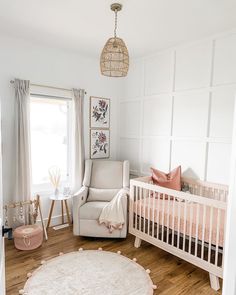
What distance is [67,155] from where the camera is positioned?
3631mm

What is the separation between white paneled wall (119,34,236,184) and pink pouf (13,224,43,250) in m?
1.76

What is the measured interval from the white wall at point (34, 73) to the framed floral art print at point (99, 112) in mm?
88

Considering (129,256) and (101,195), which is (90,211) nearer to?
(101,195)

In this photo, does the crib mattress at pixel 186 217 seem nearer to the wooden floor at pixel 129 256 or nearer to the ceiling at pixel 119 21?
the wooden floor at pixel 129 256

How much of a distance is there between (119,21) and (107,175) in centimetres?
208

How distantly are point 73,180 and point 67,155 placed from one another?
41 centimetres

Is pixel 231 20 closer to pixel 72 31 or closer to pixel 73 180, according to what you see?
pixel 72 31

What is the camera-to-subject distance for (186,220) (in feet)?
7.73

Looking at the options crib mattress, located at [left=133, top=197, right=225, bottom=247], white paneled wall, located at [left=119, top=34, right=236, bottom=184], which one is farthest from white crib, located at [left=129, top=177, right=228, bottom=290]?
white paneled wall, located at [left=119, top=34, right=236, bottom=184]

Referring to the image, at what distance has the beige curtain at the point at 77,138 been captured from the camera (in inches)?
137

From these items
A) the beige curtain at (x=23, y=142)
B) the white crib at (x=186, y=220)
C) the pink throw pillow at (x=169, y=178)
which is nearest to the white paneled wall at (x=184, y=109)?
the pink throw pillow at (x=169, y=178)

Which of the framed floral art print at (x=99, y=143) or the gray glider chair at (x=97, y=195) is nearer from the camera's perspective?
the gray glider chair at (x=97, y=195)

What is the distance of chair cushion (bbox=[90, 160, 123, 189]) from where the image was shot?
3.49 meters

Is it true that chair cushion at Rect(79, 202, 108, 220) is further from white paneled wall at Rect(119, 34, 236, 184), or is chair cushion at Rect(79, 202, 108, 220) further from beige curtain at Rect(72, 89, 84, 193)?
white paneled wall at Rect(119, 34, 236, 184)
